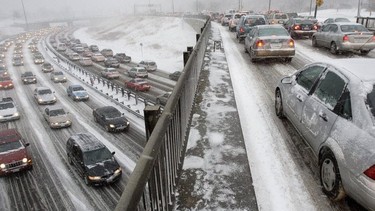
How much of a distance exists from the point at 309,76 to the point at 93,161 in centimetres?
1321

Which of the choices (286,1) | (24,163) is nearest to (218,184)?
(24,163)

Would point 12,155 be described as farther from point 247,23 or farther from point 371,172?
point 371,172

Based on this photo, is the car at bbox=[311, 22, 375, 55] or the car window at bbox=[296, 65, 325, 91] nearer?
the car window at bbox=[296, 65, 325, 91]

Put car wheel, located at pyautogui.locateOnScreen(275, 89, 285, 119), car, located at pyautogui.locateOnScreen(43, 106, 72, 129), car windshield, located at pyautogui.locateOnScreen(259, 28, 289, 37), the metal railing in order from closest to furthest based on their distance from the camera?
the metal railing → car wheel, located at pyautogui.locateOnScreen(275, 89, 285, 119) → car windshield, located at pyautogui.locateOnScreen(259, 28, 289, 37) → car, located at pyautogui.locateOnScreen(43, 106, 72, 129)

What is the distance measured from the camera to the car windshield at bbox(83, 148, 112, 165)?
1652cm

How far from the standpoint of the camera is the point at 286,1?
157 m

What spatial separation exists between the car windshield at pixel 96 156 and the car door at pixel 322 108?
42.7 feet

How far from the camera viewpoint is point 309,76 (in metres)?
6.11

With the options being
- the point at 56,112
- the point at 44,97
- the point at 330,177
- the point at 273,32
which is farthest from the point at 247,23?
the point at 44,97

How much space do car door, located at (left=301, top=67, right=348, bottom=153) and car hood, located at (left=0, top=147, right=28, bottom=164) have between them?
16620 mm

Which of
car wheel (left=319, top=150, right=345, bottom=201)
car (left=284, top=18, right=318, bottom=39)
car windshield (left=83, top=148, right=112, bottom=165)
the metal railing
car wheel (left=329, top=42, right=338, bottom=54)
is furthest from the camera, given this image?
car (left=284, top=18, right=318, bottom=39)

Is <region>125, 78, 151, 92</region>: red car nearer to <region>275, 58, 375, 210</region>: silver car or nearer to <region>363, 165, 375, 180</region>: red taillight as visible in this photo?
<region>275, 58, 375, 210</region>: silver car

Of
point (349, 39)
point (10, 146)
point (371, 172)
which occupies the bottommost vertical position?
point (10, 146)

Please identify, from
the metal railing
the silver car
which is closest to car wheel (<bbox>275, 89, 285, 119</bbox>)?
the silver car
